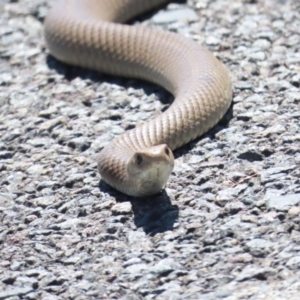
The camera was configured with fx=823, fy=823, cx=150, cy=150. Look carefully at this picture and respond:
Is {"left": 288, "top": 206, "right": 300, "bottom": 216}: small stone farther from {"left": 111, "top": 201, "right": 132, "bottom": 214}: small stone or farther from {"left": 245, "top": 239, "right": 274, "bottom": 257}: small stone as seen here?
{"left": 111, "top": 201, "right": 132, "bottom": 214}: small stone

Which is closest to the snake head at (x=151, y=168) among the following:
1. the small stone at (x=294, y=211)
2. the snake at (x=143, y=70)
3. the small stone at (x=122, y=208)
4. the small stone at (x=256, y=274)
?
the snake at (x=143, y=70)

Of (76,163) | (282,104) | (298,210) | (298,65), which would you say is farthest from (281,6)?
(298,210)

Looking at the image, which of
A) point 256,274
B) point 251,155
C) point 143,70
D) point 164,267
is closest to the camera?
point 256,274

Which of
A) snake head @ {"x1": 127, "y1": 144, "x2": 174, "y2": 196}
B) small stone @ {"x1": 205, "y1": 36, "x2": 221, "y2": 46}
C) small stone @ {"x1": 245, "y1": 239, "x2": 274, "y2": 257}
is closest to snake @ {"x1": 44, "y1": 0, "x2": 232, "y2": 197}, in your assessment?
snake head @ {"x1": 127, "y1": 144, "x2": 174, "y2": 196}

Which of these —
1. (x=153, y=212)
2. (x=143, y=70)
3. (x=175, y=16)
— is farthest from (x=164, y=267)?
(x=175, y=16)

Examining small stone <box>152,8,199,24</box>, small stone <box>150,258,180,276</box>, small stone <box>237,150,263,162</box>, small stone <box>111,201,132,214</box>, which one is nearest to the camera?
small stone <box>150,258,180,276</box>

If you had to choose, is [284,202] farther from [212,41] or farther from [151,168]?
[212,41]

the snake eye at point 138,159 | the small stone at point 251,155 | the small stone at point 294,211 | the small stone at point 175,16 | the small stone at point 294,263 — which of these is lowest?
the small stone at point 175,16

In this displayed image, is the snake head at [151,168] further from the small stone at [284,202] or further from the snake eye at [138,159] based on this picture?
the small stone at [284,202]
